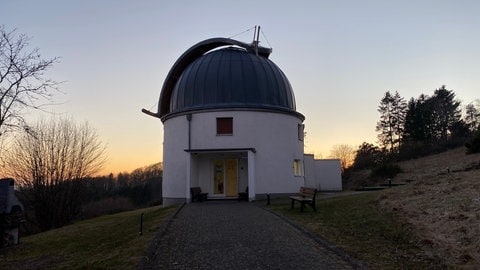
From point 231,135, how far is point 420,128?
3145 centimetres

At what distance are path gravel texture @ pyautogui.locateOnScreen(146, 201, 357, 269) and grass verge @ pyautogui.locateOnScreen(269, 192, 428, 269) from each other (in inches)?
19.1

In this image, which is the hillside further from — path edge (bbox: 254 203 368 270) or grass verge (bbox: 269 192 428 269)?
path edge (bbox: 254 203 368 270)

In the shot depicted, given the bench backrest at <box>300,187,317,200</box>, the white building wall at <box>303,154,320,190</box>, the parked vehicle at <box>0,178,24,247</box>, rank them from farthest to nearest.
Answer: the white building wall at <box>303,154,320,190</box>, the bench backrest at <box>300,187,317,200</box>, the parked vehicle at <box>0,178,24,247</box>

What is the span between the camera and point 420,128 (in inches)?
1783

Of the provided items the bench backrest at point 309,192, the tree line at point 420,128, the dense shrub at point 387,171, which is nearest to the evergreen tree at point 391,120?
the tree line at point 420,128

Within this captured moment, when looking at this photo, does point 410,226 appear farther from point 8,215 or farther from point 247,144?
point 247,144

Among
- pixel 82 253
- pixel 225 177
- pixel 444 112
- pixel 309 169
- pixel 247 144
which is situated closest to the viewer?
pixel 82 253

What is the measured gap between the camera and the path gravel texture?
22.7ft

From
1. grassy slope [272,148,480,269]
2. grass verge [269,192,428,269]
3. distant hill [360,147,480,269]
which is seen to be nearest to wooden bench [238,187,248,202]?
grassy slope [272,148,480,269]

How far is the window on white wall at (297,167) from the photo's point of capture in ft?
76.8

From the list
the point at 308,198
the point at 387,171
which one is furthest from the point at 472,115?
the point at 308,198

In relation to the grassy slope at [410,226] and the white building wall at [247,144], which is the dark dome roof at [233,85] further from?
the grassy slope at [410,226]

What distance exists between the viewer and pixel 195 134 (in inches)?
863

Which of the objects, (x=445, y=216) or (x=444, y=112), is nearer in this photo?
(x=445, y=216)
